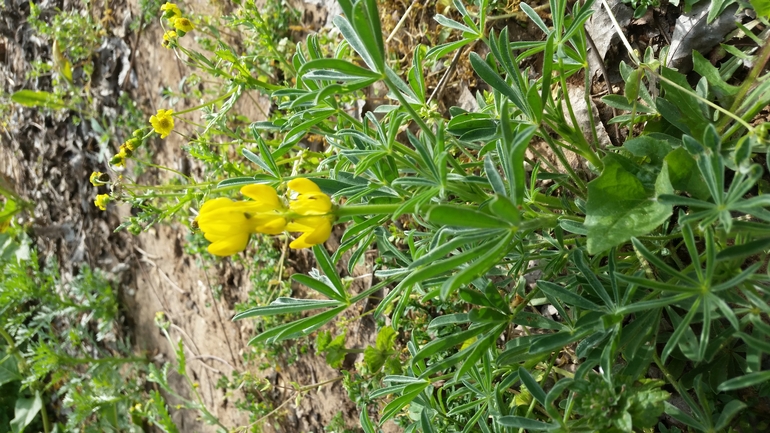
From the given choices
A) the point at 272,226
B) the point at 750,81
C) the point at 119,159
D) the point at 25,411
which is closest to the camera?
the point at 272,226

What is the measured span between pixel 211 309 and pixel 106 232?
1.14 metres

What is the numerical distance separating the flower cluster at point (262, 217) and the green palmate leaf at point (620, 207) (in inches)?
19.5

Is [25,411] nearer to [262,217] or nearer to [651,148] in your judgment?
[262,217]

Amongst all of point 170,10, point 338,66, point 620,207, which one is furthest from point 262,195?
point 170,10

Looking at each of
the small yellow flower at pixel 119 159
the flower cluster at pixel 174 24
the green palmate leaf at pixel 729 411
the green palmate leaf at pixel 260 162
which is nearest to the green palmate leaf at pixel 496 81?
the green palmate leaf at pixel 260 162

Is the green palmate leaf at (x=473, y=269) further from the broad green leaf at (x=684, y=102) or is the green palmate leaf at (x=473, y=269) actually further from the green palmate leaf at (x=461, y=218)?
the broad green leaf at (x=684, y=102)

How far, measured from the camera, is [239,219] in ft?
2.66

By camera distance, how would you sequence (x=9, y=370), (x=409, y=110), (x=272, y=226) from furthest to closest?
(x=9, y=370), (x=409, y=110), (x=272, y=226)

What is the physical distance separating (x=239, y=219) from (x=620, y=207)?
697 millimetres

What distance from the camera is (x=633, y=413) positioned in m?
1.01

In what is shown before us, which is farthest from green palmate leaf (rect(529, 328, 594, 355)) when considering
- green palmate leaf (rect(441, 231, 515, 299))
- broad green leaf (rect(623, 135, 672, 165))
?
broad green leaf (rect(623, 135, 672, 165))

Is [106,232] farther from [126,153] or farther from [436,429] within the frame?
[436,429]

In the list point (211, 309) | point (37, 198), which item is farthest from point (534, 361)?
point (37, 198)

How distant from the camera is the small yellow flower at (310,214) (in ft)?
2.76
